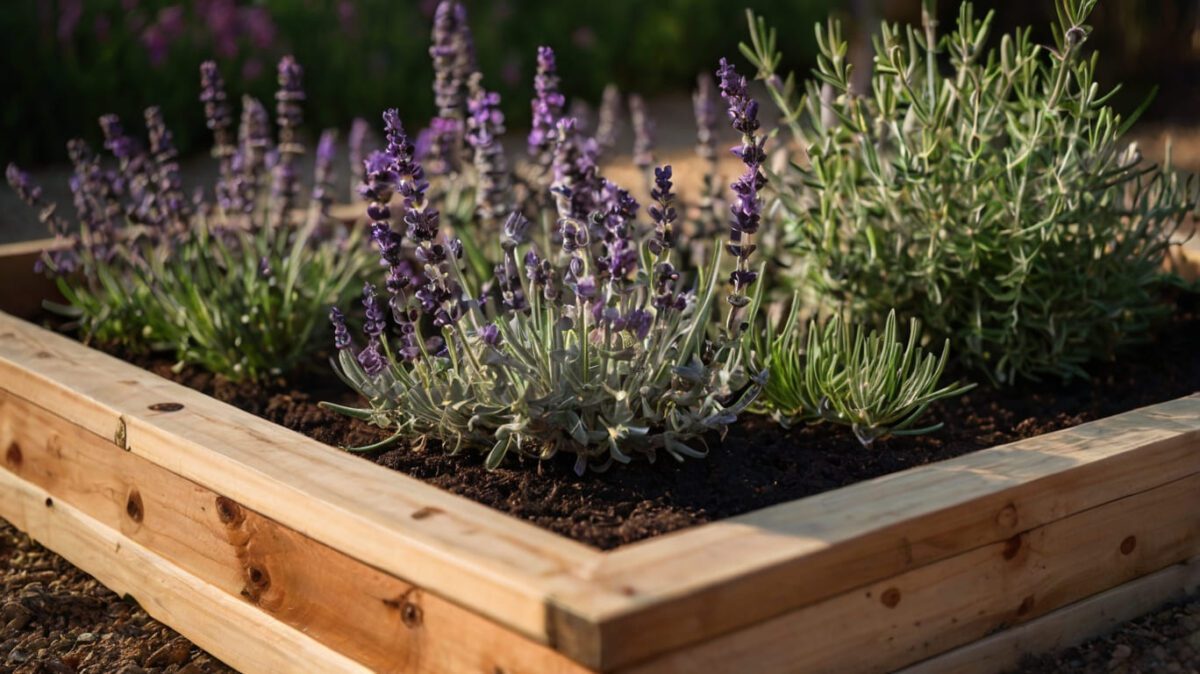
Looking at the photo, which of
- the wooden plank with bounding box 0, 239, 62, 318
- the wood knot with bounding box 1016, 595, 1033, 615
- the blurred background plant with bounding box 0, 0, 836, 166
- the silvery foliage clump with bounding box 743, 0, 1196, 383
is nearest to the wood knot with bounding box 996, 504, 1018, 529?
the wood knot with bounding box 1016, 595, 1033, 615

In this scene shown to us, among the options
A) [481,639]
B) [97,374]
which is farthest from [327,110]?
[481,639]

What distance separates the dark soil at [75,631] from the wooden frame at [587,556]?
54 millimetres

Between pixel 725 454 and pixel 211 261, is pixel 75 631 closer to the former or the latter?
pixel 211 261

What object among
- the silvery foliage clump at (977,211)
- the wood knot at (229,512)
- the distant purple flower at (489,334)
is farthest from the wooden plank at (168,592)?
the silvery foliage clump at (977,211)

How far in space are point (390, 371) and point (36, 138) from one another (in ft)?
17.1

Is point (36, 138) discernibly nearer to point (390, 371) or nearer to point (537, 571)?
point (390, 371)

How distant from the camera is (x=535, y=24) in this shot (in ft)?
30.1

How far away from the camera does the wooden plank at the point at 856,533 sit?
1799 millimetres

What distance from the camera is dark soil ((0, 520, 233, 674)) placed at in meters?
2.65

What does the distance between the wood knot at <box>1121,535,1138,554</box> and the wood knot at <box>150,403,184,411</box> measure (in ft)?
5.78

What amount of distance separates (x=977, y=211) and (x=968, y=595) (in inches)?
41.5

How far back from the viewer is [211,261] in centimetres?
350

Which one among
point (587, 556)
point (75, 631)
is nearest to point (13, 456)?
point (75, 631)

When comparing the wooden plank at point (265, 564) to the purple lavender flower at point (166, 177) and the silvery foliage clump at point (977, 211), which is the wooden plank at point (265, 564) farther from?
the silvery foliage clump at point (977, 211)
